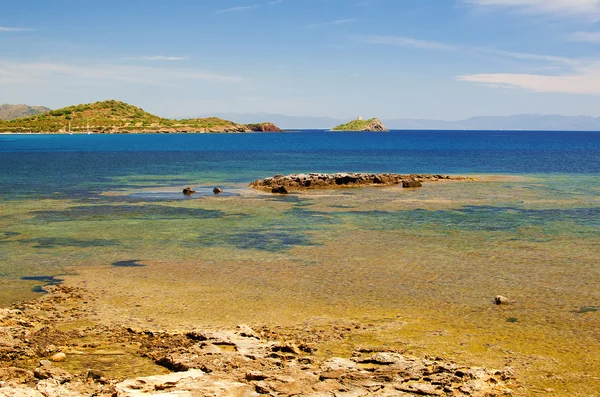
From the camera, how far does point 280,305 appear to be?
698 inches

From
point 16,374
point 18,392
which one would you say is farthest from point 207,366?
point 16,374

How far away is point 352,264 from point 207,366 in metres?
11.9

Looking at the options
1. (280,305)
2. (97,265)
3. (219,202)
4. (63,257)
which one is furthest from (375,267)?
(219,202)

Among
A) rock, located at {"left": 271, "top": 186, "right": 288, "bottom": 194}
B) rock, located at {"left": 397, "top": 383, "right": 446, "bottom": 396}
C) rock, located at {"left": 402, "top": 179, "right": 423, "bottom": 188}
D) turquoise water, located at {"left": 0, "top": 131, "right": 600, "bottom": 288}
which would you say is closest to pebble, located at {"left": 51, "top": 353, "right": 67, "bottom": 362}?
rock, located at {"left": 397, "top": 383, "right": 446, "bottom": 396}

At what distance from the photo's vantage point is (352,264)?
2323 centimetres

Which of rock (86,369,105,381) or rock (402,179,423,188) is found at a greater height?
rock (402,179,423,188)

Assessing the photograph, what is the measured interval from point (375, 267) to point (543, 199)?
88.4 ft

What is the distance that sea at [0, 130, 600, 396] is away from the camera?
15.4 meters

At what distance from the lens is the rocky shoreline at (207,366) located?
10852 mm

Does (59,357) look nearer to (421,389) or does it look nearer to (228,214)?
(421,389)

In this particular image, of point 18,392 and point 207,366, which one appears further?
point 207,366

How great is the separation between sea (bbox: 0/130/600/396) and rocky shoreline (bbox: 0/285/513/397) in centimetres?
117

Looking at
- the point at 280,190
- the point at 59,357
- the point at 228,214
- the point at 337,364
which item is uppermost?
the point at 280,190

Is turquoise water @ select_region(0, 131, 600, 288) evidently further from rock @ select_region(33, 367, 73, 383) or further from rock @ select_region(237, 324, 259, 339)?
rock @ select_region(237, 324, 259, 339)
